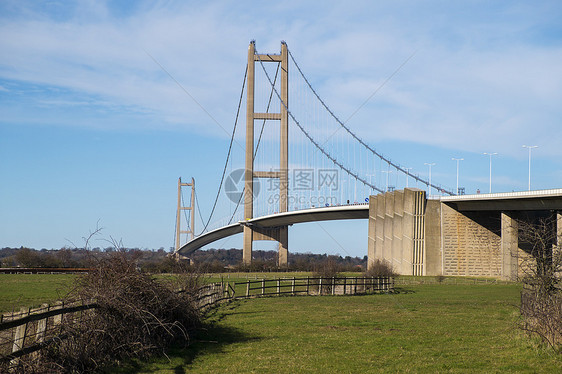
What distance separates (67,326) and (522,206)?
48348mm

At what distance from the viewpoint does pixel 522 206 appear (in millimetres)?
52656

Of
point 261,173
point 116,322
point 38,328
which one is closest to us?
point 38,328

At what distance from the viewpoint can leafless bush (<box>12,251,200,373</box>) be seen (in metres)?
10.0

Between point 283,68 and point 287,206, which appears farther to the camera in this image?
point 283,68

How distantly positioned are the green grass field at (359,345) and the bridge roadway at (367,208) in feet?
106

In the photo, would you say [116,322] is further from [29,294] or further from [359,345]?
[29,294]

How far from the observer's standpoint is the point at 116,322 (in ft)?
37.1

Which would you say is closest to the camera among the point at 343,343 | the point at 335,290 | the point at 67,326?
the point at 67,326

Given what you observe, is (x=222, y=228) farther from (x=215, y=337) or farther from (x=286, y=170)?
(x=215, y=337)

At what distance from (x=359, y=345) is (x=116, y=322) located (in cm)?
509

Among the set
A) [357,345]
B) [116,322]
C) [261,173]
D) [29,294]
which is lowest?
[29,294]

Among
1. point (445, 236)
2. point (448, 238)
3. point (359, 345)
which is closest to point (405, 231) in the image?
point (445, 236)

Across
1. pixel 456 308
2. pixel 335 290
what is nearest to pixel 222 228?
pixel 335 290

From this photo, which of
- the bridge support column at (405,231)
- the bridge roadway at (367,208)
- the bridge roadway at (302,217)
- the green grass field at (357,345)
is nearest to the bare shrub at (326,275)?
the green grass field at (357,345)
